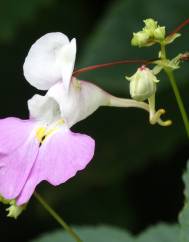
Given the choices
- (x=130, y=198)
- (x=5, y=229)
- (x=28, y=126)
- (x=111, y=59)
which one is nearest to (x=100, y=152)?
(x=130, y=198)

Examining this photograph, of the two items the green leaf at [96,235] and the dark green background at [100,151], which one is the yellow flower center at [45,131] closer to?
the green leaf at [96,235]

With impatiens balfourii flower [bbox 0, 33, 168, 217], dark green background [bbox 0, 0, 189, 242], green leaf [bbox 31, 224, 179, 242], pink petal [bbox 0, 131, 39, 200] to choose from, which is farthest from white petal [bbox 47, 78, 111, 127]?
dark green background [bbox 0, 0, 189, 242]

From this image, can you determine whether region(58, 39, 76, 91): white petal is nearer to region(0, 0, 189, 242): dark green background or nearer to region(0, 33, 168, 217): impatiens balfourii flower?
region(0, 33, 168, 217): impatiens balfourii flower

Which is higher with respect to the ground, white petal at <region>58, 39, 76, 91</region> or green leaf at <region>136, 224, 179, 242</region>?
white petal at <region>58, 39, 76, 91</region>

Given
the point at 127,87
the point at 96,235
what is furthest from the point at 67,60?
the point at 127,87

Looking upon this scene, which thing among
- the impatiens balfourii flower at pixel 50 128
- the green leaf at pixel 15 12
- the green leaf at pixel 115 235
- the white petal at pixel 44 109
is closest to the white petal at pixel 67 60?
the impatiens balfourii flower at pixel 50 128

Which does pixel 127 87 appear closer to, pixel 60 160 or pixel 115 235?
pixel 115 235
